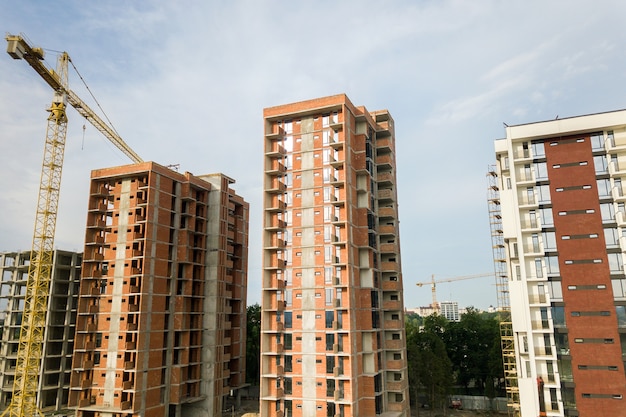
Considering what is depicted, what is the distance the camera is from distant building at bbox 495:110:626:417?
4675 cm

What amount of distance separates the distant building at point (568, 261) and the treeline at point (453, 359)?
23.6 metres

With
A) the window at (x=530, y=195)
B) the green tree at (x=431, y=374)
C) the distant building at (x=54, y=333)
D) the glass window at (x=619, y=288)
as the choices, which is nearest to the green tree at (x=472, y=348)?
the green tree at (x=431, y=374)

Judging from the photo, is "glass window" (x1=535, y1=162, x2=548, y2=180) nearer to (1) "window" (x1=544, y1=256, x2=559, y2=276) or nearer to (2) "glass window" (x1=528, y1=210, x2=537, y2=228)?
(2) "glass window" (x1=528, y1=210, x2=537, y2=228)

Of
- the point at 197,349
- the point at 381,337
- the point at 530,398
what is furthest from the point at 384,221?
the point at 197,349

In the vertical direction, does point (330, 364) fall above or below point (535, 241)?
below

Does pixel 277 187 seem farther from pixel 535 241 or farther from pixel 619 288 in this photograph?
pixel 619 288

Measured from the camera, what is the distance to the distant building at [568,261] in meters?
46.8

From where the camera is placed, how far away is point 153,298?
215ft

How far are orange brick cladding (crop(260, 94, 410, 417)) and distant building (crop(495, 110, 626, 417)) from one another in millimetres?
16790

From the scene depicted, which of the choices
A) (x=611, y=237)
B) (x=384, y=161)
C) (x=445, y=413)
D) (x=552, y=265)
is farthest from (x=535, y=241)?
(x=445, y=413)

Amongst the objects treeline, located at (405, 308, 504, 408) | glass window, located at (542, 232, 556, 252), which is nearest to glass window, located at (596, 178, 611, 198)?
glass window, located at (542, 232, 556, 252)

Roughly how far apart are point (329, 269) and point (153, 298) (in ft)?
88.9

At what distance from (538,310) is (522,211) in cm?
1131

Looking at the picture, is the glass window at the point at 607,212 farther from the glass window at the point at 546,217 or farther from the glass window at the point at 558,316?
the glass window at the point at 558,316
